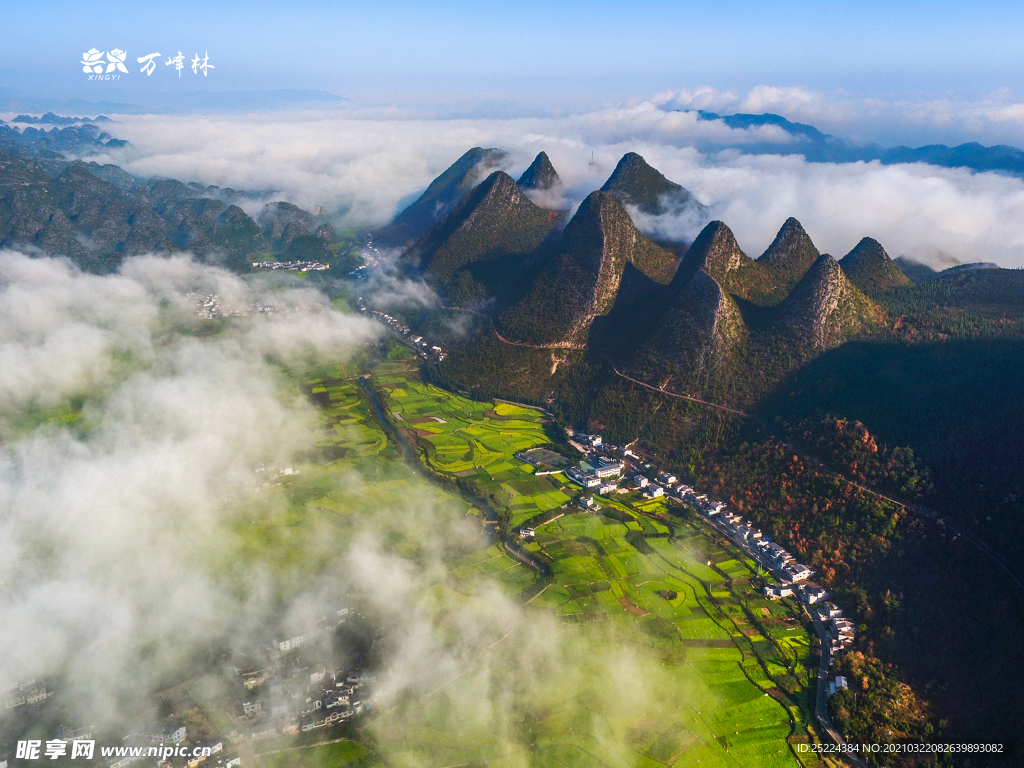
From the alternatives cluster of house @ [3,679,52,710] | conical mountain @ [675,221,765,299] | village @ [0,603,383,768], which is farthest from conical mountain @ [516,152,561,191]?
cluster of house @ [3,679,52,710]

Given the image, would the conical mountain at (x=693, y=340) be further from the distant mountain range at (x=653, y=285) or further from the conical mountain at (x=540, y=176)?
the conical mountain at (x=540, y=176)

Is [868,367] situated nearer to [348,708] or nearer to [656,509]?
[656,509]

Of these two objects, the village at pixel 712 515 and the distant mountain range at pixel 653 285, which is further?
the distant mountain range at pixel 653 285

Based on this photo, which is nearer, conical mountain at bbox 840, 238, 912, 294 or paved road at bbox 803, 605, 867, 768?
paved road at bbox 803, 605, 867, 768

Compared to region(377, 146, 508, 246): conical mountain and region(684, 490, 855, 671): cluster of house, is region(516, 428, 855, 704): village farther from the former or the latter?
region(377, 146, 508, 246): conical mountain

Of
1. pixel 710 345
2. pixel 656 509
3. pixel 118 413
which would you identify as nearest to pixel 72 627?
pixel 118 413

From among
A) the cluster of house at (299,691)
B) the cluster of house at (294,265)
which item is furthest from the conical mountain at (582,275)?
the cluster of house at (294,265)
